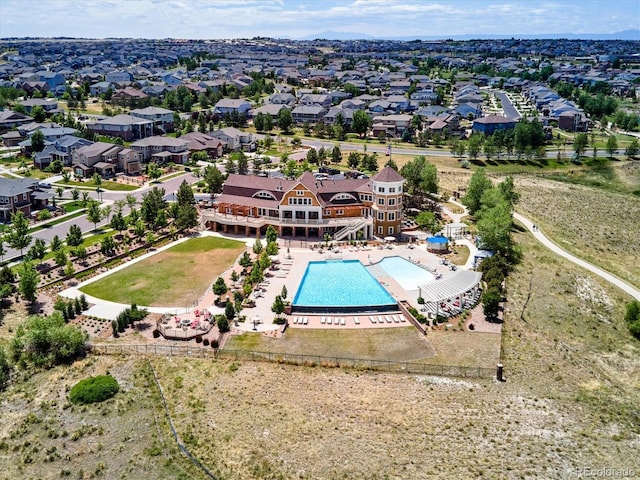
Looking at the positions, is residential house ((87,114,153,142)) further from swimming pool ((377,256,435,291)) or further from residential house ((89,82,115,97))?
swimming pool ((377,256,435,291))

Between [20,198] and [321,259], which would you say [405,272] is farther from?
[20,198]

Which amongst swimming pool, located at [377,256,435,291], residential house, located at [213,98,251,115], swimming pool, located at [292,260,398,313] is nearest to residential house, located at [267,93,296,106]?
residential house, located at [213,98,251,115]

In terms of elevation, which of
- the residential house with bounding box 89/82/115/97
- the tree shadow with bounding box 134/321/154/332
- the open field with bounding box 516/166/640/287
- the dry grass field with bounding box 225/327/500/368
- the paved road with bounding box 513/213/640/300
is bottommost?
the open field with bounding box 516/166/640/287

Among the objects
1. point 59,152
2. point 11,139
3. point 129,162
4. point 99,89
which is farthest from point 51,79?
point 129,162

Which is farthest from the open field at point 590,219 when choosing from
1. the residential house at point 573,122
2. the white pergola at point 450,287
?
the residential house at point 573,122

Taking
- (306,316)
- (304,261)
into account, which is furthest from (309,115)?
(306,316)
